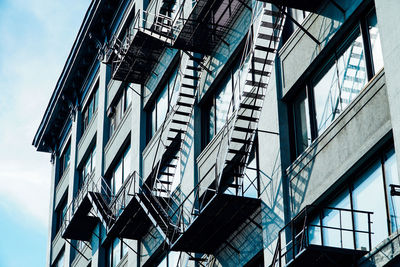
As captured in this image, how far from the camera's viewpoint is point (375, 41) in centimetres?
2016

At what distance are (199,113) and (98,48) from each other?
59.7 feet

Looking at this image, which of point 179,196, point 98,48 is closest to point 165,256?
point 179,196

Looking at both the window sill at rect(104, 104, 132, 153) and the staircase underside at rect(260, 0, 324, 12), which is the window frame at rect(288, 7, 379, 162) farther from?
the window sill at rect(104, 104, 132, 153)

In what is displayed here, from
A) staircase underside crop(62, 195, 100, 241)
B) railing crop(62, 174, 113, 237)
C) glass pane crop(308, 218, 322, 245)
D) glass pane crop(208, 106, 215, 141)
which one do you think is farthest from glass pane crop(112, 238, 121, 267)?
glass pane crop(308, 218, 322, 245)

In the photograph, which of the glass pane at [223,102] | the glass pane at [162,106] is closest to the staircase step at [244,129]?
the glass pane at [223,102]

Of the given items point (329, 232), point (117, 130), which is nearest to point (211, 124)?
point (329, 232)

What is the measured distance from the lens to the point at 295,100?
79.2ft

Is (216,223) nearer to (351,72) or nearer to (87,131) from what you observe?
(351,72)

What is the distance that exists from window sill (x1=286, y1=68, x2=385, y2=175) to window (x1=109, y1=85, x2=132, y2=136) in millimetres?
19298

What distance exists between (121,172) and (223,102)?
466 inches

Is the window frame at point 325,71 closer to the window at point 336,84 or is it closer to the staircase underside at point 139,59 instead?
the window at point 336,84

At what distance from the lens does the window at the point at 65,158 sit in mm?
53334

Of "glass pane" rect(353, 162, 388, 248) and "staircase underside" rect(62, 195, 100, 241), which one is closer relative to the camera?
"glass pane" rect(353, 162, 388, 248)

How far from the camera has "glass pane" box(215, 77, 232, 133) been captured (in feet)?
94.4
